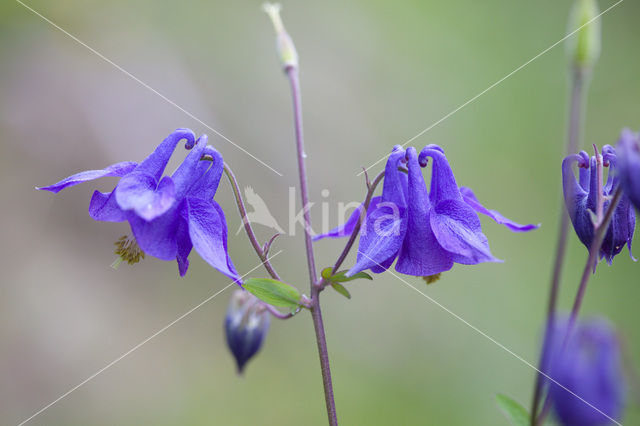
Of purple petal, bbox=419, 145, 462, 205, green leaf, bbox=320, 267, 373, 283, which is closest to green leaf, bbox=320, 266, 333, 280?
green leaf, bbox=320, 267, 373, 283

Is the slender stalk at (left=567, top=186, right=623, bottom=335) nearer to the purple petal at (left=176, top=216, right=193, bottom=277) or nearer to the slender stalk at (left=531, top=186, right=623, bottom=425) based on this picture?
the slender stalk at (left=531, top=186, right=623, bottom=425)

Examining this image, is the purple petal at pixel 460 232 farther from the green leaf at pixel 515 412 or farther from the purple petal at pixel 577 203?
the green leaf at pixel 515 412

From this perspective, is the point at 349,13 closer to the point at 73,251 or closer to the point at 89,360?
the point at 73,251

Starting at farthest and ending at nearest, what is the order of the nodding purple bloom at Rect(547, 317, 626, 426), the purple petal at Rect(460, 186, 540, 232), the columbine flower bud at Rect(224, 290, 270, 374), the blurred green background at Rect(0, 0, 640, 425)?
1. the blurred green background at Rect(0, 0, 640, 425)
2. the columbine flower bud at Rect(224, 290, 270, 374)
3. the purple petal at Rect(460, 186, 540, 232)
4. the nodding purple bloom at Rect(547, 317, 626, 426)

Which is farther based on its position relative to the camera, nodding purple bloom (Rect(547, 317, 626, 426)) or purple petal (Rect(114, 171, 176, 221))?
purple petal (Rect(114, 171, 176, 221))

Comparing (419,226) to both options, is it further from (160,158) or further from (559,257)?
(160,158)

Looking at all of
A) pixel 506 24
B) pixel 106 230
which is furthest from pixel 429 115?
pixel 106 230

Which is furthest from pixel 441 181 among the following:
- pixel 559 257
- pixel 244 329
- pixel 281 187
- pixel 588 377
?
pixel 281 187

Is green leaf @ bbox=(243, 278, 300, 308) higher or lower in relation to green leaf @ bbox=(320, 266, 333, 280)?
lower
